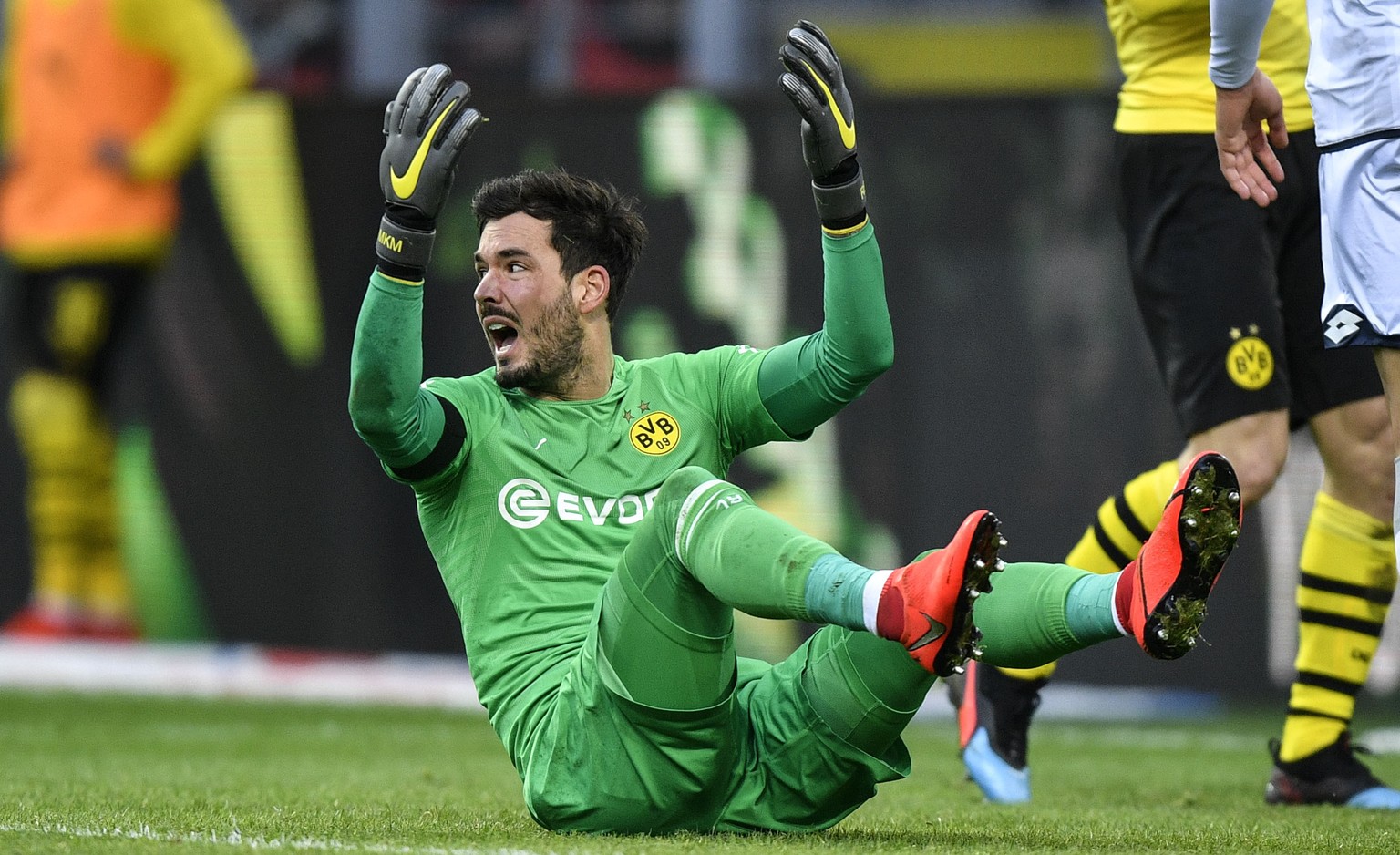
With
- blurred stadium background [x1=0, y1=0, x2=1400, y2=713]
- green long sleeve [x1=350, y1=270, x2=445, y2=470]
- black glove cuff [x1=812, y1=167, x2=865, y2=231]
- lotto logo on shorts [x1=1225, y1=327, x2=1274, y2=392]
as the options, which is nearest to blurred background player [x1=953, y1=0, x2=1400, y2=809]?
lotto logo on shorts [x1=1225, y1=327, x2=1274, y2=392]

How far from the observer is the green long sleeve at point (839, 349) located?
12.1 ft

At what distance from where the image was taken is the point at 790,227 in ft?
25.4

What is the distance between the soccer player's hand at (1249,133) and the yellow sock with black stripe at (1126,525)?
3.27 feet

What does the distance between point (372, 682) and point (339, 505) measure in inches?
29.1

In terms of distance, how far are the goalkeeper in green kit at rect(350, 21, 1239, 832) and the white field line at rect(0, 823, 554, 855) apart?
335mm

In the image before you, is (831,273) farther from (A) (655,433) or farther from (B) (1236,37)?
(B) (1236,37)

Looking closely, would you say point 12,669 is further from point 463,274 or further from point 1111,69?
point 1111,69

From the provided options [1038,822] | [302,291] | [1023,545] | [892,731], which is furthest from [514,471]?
[302,291]

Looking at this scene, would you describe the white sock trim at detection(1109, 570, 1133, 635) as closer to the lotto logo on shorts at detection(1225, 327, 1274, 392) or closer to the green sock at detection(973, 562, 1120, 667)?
the green sock at detection(973, 562, 1120, 667)

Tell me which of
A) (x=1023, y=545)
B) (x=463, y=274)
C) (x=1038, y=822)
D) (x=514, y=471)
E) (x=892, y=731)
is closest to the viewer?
(x=892, y=731)

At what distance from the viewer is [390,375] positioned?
3441 millimetres

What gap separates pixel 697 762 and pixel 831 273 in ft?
3.15

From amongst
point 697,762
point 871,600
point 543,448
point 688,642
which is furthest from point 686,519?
point 543,448

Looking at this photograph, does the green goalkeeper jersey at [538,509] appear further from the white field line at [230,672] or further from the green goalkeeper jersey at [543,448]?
the white field line at [230,672]
